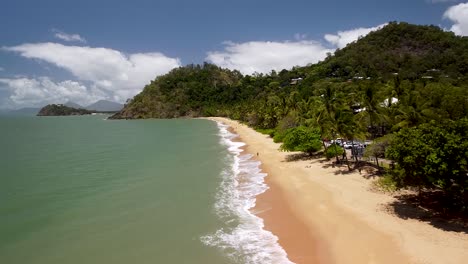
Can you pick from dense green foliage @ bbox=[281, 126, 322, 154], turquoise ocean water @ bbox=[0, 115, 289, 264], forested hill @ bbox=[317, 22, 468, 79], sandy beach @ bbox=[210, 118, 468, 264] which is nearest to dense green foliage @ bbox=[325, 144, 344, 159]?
dense green foliage @ bbox=[281, 126, 322, 154]

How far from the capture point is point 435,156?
18.2 m

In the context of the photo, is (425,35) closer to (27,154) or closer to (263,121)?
(263,121)

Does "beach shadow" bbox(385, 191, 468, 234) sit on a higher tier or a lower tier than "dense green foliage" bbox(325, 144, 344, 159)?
lower

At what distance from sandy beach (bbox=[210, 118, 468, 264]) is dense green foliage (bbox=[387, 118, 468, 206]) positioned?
241 cm

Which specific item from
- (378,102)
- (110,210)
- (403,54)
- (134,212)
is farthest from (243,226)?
(403,54)

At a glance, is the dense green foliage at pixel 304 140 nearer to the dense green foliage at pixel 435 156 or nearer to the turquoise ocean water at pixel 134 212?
the turquoise ocean water at pixel 134 212

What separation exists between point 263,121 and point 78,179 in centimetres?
5285

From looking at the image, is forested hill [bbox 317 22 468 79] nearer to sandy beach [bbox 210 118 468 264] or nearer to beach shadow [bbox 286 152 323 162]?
beach shadow [bbox 286 152 323 162]

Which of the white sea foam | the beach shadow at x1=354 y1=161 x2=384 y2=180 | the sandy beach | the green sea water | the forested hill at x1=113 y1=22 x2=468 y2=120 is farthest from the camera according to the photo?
the forested hill at x1=113 y1=22 x2=468 y2=120

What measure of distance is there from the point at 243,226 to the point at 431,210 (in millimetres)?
11255

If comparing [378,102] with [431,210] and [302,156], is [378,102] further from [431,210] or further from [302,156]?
[431,210]

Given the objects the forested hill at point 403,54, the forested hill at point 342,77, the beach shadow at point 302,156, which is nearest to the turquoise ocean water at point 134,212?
the beach shadow at point 302,156

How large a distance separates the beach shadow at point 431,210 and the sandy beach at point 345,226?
429 millimetres

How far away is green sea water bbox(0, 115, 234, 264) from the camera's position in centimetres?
1884
